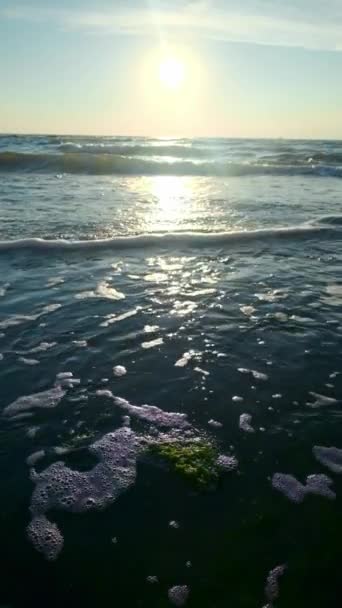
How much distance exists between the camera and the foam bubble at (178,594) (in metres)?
2.64

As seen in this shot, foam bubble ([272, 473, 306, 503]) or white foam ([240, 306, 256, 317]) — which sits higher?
white foam ([240, 306, 256, 317])

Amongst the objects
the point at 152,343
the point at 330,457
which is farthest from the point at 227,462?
the point at 152,343

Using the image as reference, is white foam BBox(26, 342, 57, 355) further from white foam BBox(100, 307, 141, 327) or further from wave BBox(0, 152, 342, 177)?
wave BBox(0, 152, 342, 177)

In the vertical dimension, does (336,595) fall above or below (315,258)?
below

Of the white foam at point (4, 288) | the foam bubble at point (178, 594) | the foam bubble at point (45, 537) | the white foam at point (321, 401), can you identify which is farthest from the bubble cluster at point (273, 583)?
the white foam at point (4, 288)

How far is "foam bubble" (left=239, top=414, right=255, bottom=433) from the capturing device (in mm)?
3992

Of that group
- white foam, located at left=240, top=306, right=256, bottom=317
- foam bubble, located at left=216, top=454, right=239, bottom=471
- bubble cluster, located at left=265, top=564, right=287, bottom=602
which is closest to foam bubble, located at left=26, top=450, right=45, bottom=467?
foam bubble, located at left=216, top=454, right=239, bottom=471

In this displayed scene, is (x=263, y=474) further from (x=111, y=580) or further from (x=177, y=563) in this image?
(x=111, y=580)

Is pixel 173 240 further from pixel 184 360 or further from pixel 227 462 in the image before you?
pixel 227 462

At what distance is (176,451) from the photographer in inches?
148

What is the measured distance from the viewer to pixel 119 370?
492 cm

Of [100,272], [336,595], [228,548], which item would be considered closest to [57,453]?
[228,548]

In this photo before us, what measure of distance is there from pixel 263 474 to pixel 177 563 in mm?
981

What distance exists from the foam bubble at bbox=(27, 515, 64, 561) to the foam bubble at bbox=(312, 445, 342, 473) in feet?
6.69
